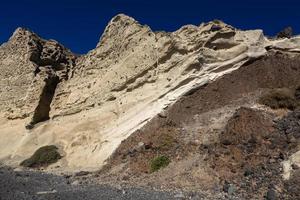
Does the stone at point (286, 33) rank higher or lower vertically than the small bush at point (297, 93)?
higher

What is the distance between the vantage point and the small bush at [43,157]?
27.7m

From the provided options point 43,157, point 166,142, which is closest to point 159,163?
point 166,142

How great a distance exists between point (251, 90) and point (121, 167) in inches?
292

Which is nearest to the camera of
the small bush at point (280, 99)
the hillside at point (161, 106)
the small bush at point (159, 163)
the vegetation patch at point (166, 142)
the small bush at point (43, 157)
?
the hillside at point (161, 106)

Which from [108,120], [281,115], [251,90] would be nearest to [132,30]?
[108,120]

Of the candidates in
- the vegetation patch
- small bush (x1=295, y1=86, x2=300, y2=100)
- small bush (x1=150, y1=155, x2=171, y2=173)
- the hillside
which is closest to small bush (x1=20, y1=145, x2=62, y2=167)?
the hillside

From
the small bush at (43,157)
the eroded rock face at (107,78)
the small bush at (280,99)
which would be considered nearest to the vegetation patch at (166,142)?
the eroded rock face at (107,78)

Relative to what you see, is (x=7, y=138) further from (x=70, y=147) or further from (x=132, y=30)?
(x=132, y=30)

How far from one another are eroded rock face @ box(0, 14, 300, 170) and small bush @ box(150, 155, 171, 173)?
469cm

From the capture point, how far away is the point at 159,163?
1978 centimetres

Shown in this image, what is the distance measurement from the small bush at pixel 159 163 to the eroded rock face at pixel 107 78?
4695mm

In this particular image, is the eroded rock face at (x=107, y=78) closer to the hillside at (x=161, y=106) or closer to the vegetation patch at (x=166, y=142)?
the hillside at (x=161, y=106)

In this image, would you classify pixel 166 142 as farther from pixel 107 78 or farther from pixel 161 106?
pixel 107 78

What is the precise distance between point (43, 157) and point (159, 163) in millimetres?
10794
